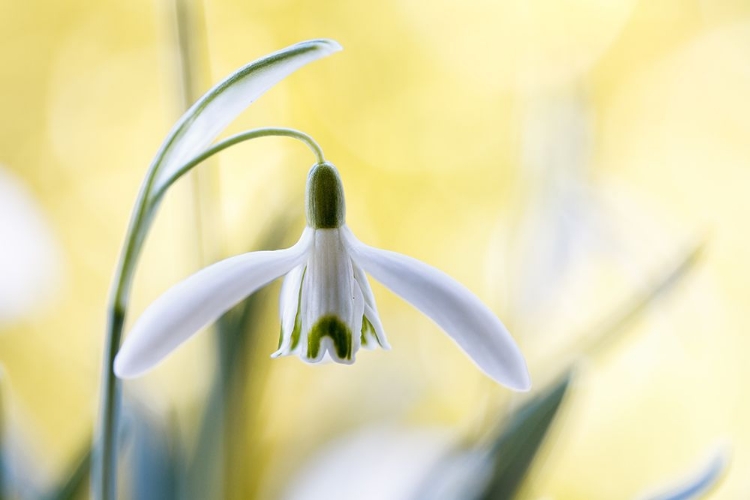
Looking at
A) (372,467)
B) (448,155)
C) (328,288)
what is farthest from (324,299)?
(448,155)

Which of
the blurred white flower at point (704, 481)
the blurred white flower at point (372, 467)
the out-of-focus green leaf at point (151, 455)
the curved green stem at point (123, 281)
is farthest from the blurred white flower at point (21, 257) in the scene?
the blurred white flower at point (704, 481)

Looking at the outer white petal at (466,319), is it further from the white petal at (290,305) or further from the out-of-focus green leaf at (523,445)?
the out-of-focus green leaf at (523,445)

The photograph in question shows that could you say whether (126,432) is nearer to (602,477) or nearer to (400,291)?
(400,291)

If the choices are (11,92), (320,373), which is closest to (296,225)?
(320,373)

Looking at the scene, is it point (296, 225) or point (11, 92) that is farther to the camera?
point (11, 92)

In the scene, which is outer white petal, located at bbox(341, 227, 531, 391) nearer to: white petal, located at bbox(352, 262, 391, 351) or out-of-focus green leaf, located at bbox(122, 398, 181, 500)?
white petal, located at bbox(352, 262, 391, 351)

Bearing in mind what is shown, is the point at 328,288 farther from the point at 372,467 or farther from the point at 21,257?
the point at 21,257
